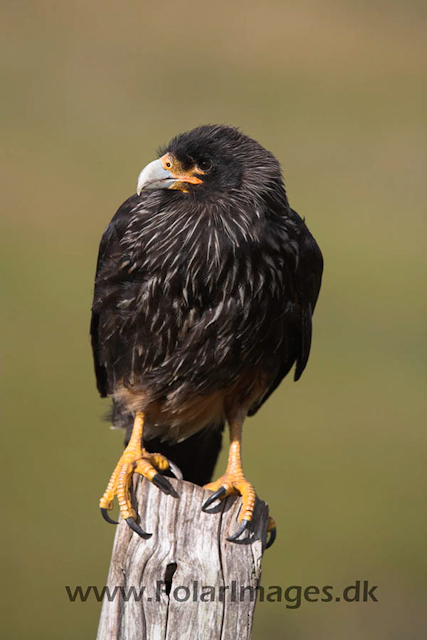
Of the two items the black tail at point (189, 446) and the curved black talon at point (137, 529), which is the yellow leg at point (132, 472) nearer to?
the curved black talon at point (137, 529)

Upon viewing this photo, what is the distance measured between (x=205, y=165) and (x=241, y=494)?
118cm

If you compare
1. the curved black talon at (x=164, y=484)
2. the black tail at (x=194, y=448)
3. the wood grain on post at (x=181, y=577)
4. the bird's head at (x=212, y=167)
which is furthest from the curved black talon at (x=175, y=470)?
the bird's head at (x=212, y=167)

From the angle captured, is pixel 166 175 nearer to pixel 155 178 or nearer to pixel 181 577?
pixel 155 178

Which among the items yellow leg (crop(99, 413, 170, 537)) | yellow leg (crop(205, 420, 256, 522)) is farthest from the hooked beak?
yellow leg (crop(205, 420, 256, 522))

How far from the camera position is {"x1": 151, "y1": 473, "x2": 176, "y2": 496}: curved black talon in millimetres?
2742

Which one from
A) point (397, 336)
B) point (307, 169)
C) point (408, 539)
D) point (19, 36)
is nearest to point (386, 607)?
point (408, 539)

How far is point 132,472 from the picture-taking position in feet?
10.2

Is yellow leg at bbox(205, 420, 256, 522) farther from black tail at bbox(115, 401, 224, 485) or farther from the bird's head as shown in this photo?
the bird's head

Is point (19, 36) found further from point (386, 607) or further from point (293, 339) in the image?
point (293, 339)

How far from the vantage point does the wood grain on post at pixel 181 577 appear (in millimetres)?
2520

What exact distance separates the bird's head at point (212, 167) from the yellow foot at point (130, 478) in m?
0.98

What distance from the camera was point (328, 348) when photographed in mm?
9375

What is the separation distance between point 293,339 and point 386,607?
3750 millimetres

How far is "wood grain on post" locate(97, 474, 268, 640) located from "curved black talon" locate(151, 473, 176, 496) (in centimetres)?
2
